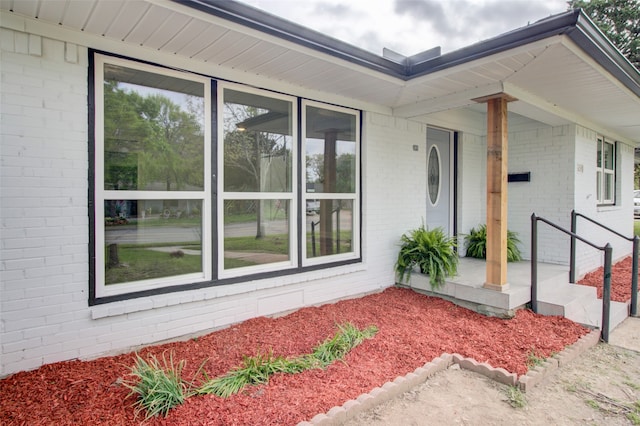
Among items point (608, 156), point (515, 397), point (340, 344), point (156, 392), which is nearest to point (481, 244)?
point (608, 156)

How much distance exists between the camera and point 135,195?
10.4ft

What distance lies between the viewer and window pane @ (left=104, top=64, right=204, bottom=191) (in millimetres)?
3096

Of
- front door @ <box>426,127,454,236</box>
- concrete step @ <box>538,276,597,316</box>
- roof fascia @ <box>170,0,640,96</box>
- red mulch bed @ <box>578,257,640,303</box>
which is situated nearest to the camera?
roof fascia @ <box>170,0,640,96</box>

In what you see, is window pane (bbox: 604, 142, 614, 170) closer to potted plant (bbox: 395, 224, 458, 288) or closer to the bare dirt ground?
potted plant (bbox: 395, 224, 458, 288)

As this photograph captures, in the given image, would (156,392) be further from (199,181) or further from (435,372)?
(435,372)

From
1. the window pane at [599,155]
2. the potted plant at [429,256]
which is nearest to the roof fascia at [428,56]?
the potted plant at [429,256]

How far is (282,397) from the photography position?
97.3 inches

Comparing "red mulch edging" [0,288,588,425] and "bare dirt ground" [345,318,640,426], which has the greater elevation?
"red mulch edging" [0,288,588,425]

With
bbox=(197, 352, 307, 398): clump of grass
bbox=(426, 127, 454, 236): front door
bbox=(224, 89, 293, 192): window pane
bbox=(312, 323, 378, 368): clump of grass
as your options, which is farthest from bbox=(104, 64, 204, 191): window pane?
bbox=(426, 127, 454, 236): front door

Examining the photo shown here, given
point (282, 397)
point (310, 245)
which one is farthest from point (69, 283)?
point (310, 245)

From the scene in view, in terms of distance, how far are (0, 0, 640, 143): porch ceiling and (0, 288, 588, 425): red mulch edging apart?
2543mm

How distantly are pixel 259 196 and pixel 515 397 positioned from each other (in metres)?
2.92

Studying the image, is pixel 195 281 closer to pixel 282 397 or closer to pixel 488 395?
pixel 282 397

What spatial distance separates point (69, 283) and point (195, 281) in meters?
1.02
